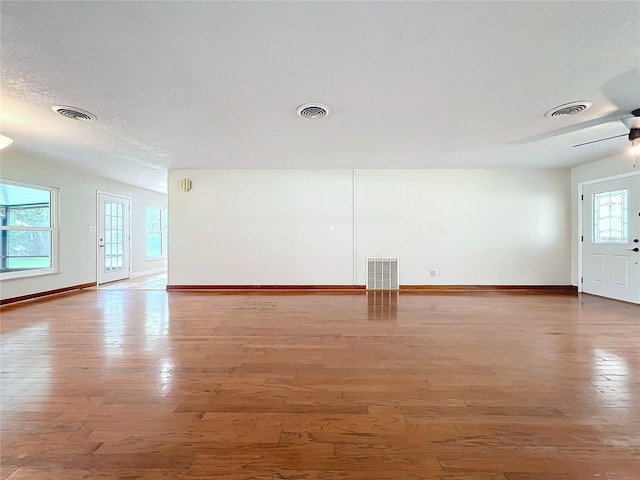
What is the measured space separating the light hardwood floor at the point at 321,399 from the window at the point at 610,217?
194 centimetres

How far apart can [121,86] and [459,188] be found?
5602mm

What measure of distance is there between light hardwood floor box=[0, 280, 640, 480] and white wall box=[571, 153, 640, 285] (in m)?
2.45

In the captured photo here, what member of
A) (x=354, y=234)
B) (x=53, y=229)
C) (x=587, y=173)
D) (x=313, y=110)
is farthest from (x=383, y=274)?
(x=53, y=229)

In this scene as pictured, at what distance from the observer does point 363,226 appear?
6035mm

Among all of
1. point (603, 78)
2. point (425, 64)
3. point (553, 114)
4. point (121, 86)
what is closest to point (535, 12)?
point (425, 64)

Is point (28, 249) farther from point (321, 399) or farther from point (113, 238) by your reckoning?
point (321, 399)

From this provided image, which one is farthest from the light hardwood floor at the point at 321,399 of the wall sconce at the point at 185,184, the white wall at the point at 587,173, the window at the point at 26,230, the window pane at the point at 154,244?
the window pane at the point at 154,244

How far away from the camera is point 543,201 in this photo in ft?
19.6

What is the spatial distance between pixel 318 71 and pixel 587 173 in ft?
19.0

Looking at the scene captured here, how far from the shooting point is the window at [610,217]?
4.89m

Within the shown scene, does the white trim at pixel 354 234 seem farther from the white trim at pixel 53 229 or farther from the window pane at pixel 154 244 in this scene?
the window pane at pixel 154 244

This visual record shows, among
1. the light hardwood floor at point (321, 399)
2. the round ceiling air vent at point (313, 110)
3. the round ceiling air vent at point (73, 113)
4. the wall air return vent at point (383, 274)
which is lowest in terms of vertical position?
the light hardwood floor at point (321, 399)

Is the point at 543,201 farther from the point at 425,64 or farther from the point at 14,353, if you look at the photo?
the point at 14,353

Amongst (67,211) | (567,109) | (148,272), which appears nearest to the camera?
(567,109)
